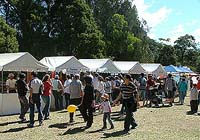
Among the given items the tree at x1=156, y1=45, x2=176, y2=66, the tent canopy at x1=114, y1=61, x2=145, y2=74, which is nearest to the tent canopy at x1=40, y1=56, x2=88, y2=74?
the tent canopy at x1=114, y1=61, x2=145, y2=74

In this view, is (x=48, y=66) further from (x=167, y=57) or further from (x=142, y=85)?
(x=167, y=57)

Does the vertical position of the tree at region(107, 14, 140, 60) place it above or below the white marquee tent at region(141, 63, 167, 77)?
above

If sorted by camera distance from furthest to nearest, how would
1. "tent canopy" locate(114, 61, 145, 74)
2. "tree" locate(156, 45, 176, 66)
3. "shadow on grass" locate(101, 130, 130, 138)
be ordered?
1. "tree" locate(156, 45, 176, 66)
2. "tent canopy" locate(114, 61, 145, 74)
3. "shadow on grass" locate(101, 130, 130, 138)

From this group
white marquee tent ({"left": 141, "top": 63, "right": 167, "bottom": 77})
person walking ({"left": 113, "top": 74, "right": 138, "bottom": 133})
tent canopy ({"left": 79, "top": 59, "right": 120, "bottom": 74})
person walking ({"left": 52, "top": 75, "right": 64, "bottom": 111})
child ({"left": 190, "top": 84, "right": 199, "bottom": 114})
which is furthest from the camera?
white marquee tent ({"left": 141, "top": 63, "right": 167, "bottom": 77})

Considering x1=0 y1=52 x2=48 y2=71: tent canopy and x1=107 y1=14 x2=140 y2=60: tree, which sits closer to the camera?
x1=0 y1=52 x2=48 y2=71: tent canopy

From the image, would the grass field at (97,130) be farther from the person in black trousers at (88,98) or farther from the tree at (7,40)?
the tree at (7,40)

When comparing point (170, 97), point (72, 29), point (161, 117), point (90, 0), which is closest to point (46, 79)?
point (161, 117)

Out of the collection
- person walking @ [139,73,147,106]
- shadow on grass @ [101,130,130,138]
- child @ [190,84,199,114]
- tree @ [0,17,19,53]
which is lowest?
shadow on grass @ [101,130,130,138]

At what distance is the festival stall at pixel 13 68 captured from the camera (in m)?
17.4

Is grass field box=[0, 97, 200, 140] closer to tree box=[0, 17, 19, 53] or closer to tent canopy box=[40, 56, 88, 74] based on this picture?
tent canopy box=[40, 56, 88, 74]

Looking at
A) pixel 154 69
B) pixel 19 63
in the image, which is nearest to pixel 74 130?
pixel 19 63

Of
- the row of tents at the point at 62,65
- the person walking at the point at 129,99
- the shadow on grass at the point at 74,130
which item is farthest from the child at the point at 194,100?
the shadow on grass at the point at 74,130

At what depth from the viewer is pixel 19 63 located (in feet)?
59.8

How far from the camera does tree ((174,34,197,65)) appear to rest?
10425 cm
